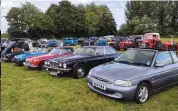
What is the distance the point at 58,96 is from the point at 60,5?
152ft

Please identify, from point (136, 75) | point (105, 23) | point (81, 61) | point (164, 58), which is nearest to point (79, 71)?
point (81, 61)

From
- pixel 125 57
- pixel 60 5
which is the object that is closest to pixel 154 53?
pixel 125 57

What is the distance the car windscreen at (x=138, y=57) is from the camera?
6.58 meters

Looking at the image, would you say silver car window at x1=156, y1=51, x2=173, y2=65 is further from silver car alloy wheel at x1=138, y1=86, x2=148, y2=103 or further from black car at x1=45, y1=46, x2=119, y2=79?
black car at x1=45, y1=46, x2=119, y2=79

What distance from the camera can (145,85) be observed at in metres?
5.95

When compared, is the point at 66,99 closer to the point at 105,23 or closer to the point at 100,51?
the point at 100,51

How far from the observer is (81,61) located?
359 inches

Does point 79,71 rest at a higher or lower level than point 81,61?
lower

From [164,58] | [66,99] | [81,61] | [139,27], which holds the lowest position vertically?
[66,99]

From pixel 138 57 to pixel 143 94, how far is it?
55.0 inches

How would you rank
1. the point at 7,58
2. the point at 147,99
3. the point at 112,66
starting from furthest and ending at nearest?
the point at 7,58 < the point at 112,66 < the point at 147,99

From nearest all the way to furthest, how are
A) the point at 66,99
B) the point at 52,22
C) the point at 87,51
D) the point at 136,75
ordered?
the point at 136,75
the point at 66,99
the point at 87,51
the point at 52,22

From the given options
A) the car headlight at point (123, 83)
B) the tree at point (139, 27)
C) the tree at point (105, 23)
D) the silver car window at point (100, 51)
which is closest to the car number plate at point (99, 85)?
the car headlight at point (123, 83)

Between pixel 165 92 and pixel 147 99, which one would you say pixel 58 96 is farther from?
pixel 165 92
